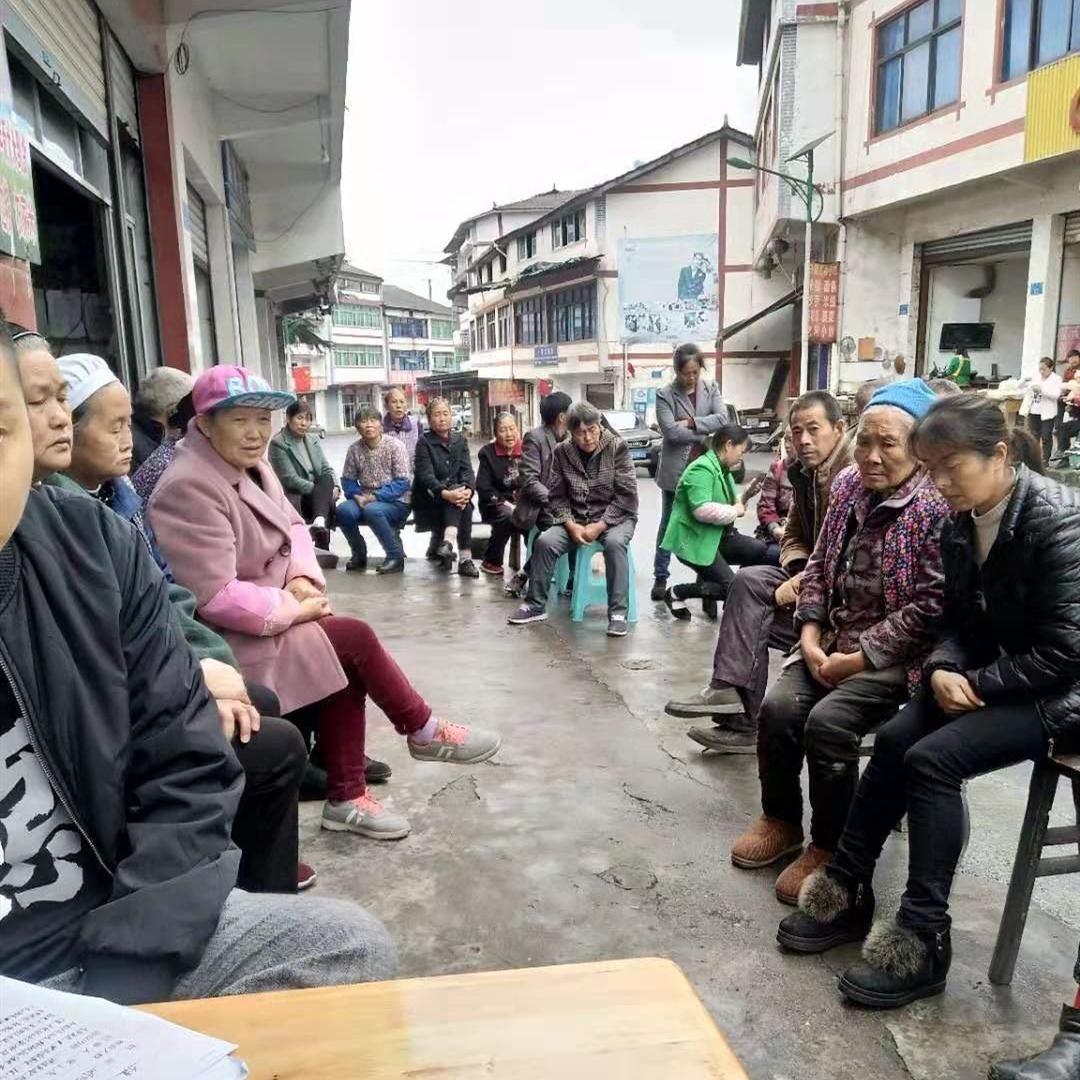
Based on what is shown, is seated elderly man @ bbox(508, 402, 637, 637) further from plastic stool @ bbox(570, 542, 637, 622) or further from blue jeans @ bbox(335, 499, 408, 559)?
blue jeans @ bbox(335, 499, 408, 559)

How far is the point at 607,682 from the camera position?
15.5 feet

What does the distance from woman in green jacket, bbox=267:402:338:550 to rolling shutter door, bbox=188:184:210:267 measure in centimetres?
176

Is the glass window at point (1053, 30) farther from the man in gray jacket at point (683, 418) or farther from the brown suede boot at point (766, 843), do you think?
the brown suede boot at point (766, 843)

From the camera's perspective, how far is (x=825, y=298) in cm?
1727

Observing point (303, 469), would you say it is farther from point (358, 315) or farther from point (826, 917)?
point (358, 315)

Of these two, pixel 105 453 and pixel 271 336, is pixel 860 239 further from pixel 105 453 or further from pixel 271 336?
pixel 105 453

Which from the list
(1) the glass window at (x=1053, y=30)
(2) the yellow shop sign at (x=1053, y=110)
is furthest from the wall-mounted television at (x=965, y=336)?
(1) the glass window at (x=1053, y=30)

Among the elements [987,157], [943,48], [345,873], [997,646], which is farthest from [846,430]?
[943,48]

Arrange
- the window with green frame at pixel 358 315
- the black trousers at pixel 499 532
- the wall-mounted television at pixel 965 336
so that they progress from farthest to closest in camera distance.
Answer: the window with green frame at pixel 358 315
the wall-mounted television at pixel 965 336
the black trousers at pixel 499 532

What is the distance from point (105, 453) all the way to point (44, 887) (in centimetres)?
138

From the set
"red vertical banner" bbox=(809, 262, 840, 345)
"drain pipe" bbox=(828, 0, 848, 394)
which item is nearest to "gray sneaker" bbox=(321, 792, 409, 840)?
"drain pipe" bbox=(828, 0, 848, 394)

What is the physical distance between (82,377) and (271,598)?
0.84 meters

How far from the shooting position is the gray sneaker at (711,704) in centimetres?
374

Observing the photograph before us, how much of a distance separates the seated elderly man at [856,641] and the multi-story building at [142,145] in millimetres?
3088
